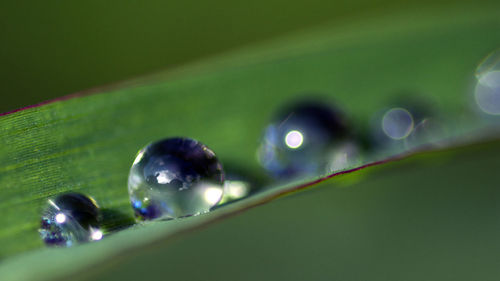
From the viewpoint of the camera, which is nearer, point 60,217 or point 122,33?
point 60,217

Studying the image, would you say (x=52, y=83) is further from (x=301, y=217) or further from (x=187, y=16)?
(x=301, y=217)

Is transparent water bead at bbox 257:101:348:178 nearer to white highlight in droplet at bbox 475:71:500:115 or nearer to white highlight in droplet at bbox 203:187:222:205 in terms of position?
white highlight in droplet at bbox 203:187:222:205

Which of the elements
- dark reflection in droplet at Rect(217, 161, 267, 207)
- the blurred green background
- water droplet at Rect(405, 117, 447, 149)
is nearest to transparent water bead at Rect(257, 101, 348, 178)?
dark reflection in droplet at Rect(217, 161, 267, 207)

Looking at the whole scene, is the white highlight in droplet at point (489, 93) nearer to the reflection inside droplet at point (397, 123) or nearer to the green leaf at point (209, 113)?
the green leaf at point (209, 113)

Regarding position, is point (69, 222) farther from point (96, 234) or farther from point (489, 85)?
point (489, 85)

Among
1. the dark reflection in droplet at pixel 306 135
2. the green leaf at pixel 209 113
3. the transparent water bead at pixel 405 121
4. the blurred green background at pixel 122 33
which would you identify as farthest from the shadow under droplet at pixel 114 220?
the blurred green background at pixel 122 33

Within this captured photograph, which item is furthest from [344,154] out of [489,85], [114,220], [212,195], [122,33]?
[122,33]

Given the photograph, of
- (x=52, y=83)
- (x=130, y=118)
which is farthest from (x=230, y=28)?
(x=130, y=118)
